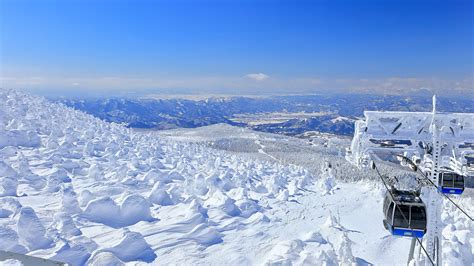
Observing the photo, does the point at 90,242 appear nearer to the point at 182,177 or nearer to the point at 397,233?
the point at 397,233

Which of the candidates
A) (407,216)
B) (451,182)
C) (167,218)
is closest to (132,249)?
(167,218)

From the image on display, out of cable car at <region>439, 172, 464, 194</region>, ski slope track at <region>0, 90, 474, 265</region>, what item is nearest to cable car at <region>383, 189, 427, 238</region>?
cable car at <region>439, 172, 464, 194</region>

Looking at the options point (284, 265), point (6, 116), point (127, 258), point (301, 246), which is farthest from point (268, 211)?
point (6, 116)

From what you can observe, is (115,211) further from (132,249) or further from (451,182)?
(451,182)

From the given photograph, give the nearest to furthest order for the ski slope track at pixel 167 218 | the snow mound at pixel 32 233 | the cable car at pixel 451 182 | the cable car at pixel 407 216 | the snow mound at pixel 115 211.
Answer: the cable car at pixel 407 216 < the cable car at pixel 451 182 < the snow mound at pixel 32 233 < the ski slope track at pixel 167 218 < the snow mound at pixel 115 211

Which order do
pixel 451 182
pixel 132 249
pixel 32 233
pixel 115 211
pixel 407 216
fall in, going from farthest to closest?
pixel 115 211
pixel 132 249
pixel 32 233
pixel 451 182
pixel 407 216

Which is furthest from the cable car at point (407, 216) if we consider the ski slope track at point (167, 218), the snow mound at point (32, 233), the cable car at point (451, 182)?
the snow mound at point (32, 233)

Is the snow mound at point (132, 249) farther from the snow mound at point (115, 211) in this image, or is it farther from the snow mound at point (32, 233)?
the snow mound at point (115, 211)
